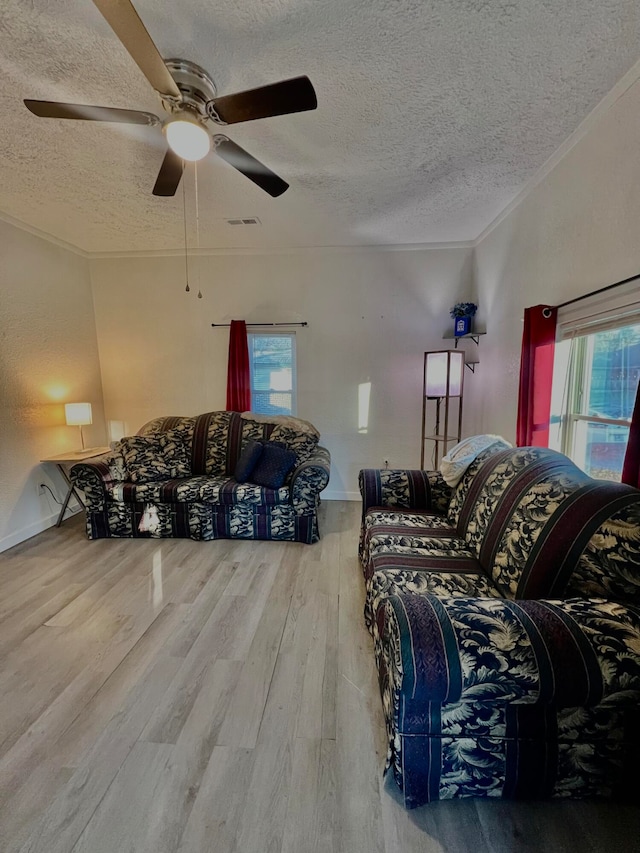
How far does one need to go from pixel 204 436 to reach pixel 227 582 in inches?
62.8

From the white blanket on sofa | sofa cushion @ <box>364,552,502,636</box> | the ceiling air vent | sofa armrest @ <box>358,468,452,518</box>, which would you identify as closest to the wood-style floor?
sofa cushion @ <box>364,552,502,636</box>

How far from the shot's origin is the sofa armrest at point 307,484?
300 centimetres

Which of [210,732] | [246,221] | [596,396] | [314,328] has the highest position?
[246,221]

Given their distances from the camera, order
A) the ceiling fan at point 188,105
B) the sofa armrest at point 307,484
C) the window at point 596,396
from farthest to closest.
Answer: the sofa armrest at point 307,484, the window at point 596,396, the ceiling fan at point 188,105

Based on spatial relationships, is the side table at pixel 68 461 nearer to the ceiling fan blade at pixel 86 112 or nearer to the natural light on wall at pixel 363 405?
the ceiling fan blade at pixel 86 112

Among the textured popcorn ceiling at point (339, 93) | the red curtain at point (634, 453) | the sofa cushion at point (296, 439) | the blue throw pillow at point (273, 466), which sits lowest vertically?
the blue throw pillow at point (273, 466)

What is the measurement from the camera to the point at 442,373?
345 cm

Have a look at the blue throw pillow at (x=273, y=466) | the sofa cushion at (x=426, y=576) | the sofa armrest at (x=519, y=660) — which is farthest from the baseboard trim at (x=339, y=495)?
the sofa armrest at (x=519, y=660)

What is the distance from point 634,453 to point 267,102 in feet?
6.67

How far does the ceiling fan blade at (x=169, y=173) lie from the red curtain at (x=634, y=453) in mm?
2385

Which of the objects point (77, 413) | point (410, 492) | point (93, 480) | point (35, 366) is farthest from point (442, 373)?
point (35, 366)

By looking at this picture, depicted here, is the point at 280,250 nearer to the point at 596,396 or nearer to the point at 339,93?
the point at 339,93

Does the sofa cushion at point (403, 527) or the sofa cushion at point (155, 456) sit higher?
the sofa cushion at point (155, 456)

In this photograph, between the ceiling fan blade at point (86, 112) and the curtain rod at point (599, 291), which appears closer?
the ceiling fan blade at point (86, 112)
